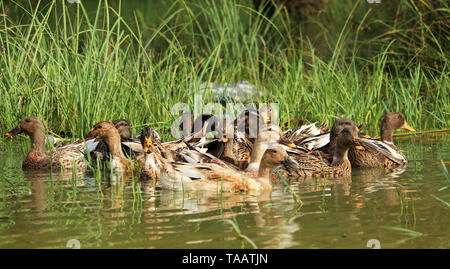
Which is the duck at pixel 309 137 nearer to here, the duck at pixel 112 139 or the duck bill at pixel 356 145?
the duck bill at pixel 356 145

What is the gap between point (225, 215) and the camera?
4887 mm

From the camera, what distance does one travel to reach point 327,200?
5.52m

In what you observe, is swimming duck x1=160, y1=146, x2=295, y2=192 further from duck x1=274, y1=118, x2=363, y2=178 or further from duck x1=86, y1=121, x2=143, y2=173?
duck x1=86, y1=121, x2=143, y2=173

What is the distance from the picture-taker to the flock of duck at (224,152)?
638cm

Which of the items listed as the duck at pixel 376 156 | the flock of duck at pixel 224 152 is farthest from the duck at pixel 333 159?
the duck at pixel 376 156

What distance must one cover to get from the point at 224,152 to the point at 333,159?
46.3 inches

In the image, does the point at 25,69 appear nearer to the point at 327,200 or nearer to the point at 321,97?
the point at 321,97

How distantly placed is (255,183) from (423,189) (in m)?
1.39

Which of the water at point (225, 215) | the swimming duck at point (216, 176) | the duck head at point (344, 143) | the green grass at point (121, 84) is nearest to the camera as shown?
the water at point (225, 215)

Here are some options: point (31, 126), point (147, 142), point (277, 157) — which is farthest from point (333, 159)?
point (31, 126)

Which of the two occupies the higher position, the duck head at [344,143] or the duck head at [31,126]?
the duck head at [31,126]

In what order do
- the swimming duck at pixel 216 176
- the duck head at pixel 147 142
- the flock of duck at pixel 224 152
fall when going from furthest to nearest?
the duck head at pixel 147 142 → the flock of duck at pixel 224 152 → the swimming duck at pixel 216 176

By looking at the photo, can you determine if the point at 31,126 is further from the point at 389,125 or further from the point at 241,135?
the point at 389,125

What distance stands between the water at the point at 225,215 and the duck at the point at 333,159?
387 millimetres
